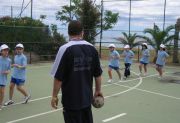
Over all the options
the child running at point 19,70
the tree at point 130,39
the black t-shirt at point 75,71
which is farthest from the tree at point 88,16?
the black t-shirt at point 75,71

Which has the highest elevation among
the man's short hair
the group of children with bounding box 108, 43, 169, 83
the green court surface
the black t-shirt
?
the man's short hair

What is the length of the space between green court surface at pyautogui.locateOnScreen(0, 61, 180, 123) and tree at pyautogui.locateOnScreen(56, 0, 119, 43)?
10.2 metres

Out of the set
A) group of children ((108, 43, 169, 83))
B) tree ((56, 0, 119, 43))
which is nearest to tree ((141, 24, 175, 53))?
tree ((56, 0, 119, 43))

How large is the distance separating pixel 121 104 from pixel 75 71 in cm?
556

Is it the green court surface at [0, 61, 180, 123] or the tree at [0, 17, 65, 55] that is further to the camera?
the tree at [0, 17, 65, 55]

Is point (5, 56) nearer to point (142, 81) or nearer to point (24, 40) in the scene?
point (142, 81)

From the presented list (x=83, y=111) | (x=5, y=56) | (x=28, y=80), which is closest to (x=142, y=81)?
(x=28, y=80)

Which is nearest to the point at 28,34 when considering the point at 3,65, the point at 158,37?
the point at 158,37

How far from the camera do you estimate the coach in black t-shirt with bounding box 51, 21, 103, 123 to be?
471cm

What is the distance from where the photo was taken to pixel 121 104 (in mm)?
10109

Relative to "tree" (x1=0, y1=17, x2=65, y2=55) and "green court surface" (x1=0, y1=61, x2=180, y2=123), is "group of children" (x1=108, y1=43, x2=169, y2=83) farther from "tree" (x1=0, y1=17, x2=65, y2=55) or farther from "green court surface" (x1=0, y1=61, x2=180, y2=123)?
"tree" (x1=0, y1=17, x2=65, y2=55)

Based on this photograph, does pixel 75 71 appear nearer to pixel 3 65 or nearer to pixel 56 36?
pixel 3 65

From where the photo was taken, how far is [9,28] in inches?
790

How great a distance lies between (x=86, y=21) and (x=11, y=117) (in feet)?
57.2
